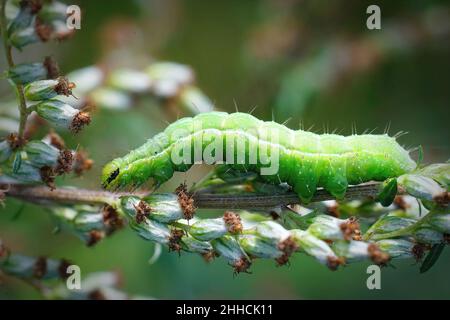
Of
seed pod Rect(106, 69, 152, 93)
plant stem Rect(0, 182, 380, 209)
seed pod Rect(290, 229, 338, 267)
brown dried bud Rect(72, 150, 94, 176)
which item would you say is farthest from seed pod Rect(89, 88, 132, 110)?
seed pod Rect(290, 229, 338, 267)

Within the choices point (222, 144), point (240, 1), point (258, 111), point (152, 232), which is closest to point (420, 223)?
point (222, 144)

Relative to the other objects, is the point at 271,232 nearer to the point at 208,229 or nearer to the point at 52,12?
the point at 208,229

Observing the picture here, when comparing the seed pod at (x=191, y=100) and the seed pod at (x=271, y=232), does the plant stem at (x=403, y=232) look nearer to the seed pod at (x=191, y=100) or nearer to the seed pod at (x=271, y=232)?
the seed pod at (x=271, y=232)

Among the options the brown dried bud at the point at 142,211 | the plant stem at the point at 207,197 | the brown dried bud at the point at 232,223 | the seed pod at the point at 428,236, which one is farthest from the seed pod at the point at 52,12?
the seed pod at the point at 428,236

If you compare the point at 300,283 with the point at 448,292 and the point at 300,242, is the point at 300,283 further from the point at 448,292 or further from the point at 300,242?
the point at 300,242

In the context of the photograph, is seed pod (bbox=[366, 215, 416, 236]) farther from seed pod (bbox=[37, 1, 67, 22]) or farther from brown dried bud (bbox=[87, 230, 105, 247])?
seed pod (bbox=[37, 1, 67, 22])
